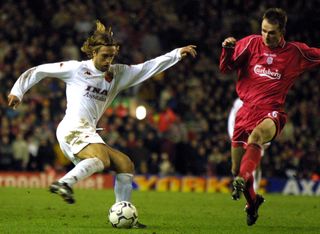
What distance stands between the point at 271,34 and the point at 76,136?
2.66 m

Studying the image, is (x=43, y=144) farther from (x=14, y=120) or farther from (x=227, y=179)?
(x=227, y=179)

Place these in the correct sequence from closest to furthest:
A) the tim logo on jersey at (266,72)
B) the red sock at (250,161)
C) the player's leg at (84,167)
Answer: the player's leg at (84,167)
the red sock at (250,161)
the tim logo on jersey at (266,72)

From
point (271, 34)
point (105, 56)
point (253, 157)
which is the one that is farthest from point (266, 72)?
point (105, 56)

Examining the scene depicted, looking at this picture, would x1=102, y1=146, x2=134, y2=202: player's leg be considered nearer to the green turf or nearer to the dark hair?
the green turf

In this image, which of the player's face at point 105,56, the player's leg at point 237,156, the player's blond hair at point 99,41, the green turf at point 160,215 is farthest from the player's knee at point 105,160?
the player's leg at point 237,156

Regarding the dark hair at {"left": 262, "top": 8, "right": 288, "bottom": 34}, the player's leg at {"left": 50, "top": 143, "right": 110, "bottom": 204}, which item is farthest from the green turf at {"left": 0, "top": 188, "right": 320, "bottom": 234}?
the dark hair at {"left": 262, "top": 8, "right": 288, "bottom": 34}

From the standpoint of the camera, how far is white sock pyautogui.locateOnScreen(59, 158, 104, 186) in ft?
29.2

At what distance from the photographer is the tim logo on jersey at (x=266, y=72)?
32.5ft

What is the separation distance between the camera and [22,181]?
20.6 metres

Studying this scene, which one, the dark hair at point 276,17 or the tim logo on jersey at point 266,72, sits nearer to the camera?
the dark hair at point 276,17

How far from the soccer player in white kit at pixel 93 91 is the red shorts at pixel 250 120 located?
3.63 ft

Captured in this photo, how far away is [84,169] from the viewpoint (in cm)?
904

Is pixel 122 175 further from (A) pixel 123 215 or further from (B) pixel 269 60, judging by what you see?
(B) pixel 269 60

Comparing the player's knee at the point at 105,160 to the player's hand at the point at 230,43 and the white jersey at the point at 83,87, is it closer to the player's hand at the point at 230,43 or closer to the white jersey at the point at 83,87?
the white jersey at the point at 83,87
